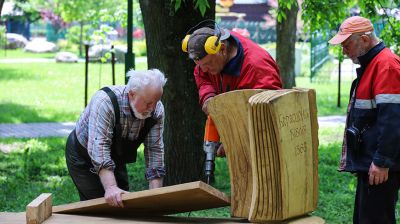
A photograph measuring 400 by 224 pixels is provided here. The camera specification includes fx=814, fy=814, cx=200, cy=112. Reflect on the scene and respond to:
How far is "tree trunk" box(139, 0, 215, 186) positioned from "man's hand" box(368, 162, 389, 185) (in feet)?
11.3

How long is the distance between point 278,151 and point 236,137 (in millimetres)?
321

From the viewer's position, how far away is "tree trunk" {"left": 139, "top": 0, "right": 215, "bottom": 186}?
7988mm

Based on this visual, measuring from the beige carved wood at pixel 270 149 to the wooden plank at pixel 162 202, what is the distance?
19 centimetres

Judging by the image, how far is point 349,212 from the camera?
7.78 metres

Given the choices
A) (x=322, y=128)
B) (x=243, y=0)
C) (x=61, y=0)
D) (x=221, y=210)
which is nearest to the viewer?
(x=221, y=210)

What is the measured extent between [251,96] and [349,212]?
157 inches

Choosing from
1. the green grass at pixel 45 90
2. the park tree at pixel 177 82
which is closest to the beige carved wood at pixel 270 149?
the park tree at pixel 177 82

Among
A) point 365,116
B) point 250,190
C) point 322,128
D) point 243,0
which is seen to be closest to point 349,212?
point 365,116

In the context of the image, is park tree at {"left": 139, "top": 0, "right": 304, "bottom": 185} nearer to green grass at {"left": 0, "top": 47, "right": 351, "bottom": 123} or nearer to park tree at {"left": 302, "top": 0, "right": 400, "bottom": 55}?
park tree at {"left": 302, "top": 0, "right": 400, "bottom": 55}

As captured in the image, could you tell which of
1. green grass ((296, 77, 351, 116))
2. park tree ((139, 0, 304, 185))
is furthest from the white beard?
green grass ((296, 77, 351, 116))

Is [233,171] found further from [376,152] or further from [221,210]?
[221,210]

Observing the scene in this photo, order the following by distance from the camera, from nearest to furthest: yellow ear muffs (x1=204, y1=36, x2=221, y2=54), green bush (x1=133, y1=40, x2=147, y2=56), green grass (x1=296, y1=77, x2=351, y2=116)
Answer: yellow ear muffs (x1=204, y1=36, x2=221, y2=54), green grass (x1=296, y1=77, x2=351, y2=116), green bush (x1=133, y1=40, x2=147, y2=56)

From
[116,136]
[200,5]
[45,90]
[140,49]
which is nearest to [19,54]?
[140,49]

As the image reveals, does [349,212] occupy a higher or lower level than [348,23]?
lower
